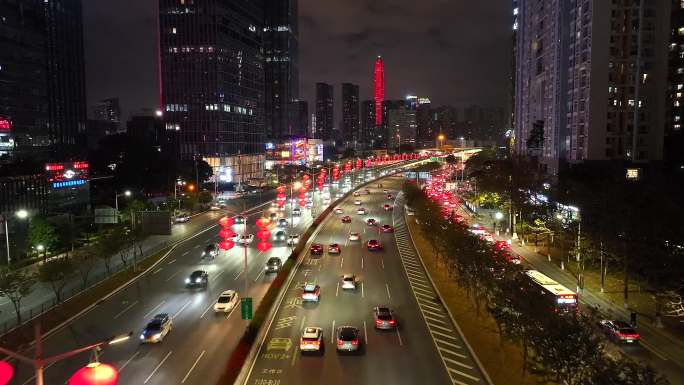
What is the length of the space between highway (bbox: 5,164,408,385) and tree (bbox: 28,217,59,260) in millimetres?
11919

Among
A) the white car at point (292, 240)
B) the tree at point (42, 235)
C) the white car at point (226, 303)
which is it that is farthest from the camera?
the white car at point (292, 240)

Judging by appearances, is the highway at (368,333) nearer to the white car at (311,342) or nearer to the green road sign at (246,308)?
the white car at (311,342)

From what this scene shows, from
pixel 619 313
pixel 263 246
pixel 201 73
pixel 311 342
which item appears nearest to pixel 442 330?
pixel 311 342

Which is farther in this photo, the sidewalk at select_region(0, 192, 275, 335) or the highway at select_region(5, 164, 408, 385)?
the sidewalk at select_region(0, 192, 275, 335)

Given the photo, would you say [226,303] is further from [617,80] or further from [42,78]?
[42,78]

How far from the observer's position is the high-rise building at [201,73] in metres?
132

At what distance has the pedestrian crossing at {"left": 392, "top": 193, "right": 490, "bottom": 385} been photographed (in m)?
24.8

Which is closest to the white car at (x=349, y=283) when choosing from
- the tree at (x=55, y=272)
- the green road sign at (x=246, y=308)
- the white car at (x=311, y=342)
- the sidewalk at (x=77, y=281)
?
the white car at (x=311, y=342)

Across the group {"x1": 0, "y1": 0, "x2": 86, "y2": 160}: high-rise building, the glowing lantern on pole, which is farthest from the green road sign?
{"x1": 0, "y1": 0, "x2": 86, "y2": 160}: high-rise building

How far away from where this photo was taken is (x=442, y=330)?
31.1 m

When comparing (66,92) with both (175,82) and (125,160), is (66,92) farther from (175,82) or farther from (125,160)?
(125,160)

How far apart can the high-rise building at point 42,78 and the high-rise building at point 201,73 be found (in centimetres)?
2620

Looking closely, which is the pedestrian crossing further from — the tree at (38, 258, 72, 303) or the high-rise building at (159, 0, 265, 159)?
the high-rise building at (159, 0, 265, 159)

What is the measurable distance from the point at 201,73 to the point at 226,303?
112 m
